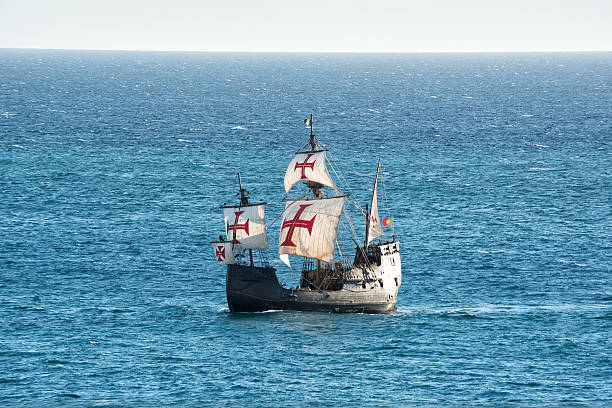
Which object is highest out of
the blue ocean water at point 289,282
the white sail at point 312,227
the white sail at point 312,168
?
the white sail at point 312,168

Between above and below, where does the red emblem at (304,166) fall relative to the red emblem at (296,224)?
above

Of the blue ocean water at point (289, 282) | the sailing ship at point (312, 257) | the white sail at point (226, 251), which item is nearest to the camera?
the blue ocean water at point (289, 282)

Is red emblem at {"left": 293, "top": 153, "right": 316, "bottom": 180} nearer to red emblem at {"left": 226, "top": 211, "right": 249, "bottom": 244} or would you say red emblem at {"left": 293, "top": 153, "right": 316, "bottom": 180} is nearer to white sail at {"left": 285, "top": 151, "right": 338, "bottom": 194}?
white sail at {"left": 285, "top": 151, "right": 338, "bottom": 194}

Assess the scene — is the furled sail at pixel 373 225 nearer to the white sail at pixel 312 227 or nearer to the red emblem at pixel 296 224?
the white sail at pixel 312 227

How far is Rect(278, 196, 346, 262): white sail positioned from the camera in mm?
91562

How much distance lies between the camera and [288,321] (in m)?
86.1

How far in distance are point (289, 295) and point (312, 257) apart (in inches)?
215

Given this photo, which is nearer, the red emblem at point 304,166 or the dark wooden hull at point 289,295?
the dark wooden hull at point 289,295

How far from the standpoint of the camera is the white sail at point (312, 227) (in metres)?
91.6

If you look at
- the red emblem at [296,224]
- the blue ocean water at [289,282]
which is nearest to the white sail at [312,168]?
the red emblem at [296,224]

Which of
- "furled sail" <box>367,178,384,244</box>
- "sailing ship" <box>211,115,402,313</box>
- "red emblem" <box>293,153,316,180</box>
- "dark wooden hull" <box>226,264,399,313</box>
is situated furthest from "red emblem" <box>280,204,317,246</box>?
"furled sail" <box>367,178,384,244</box>

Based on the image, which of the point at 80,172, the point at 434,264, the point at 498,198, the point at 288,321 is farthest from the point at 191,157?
the point at 288,321

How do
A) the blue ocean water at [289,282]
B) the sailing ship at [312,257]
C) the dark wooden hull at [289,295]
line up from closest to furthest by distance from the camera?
the blue ocean water at [289,282]
the dark wooden hull at [289,295]
the sailing ship at [312,257]

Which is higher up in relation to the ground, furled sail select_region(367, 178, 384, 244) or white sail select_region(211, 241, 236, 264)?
furled sail select_region(367, 178, 384, 244)
